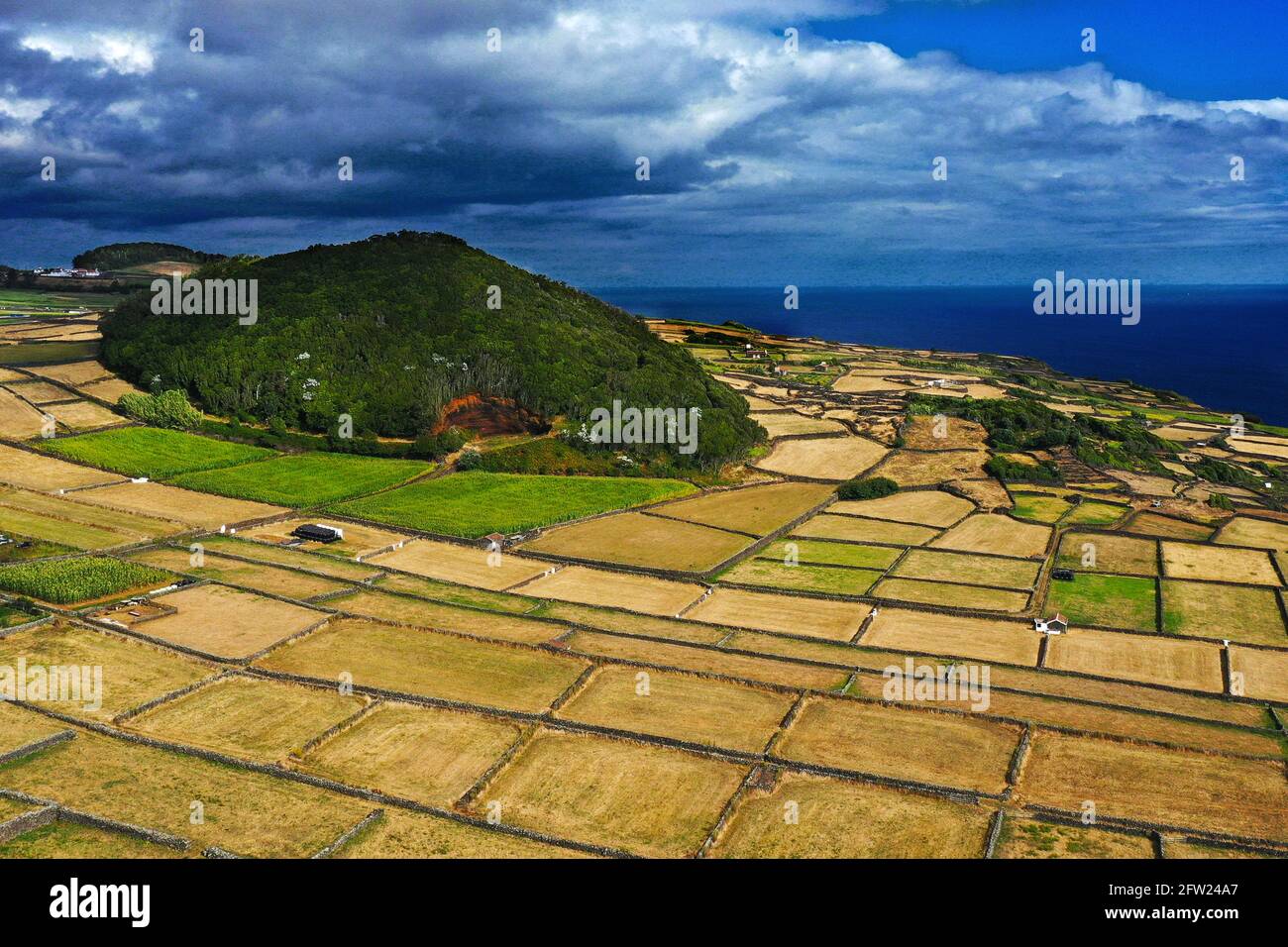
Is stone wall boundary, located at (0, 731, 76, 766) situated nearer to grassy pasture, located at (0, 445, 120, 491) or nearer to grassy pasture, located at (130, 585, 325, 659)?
grassy pasture, located at (130, 585, 325, 659)

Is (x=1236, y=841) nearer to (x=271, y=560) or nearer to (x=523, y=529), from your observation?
(x=523, y=529)

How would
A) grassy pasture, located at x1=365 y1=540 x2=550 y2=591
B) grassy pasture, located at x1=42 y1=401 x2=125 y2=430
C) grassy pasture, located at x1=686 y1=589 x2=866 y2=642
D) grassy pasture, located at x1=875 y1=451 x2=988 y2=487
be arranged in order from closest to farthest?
grassy pasture, located at x1=686 y1=589 x2=866 y2=642 → grassy pasture, located at x1=365 y1=540 x2=550 y2=591 → grassy pasture, located at x1=875 y1=451 x2=988 y2=487 → grassy pasture, located at x1=42 y1=401 x2=125 y2=430


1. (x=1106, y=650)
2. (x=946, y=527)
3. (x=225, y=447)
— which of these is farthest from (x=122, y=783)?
(x=225, y=447)

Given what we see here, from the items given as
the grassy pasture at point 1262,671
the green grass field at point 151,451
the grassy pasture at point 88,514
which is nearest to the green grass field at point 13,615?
the grassy pasture at point 88,514

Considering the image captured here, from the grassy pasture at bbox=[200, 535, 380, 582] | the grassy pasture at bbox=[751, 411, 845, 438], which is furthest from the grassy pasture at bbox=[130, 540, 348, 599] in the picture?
the grassy pasture at bbox=[751, 411, 845, 438]

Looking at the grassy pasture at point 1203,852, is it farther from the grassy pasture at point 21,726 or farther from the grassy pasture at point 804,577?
the grassy pasture at point 21,726
